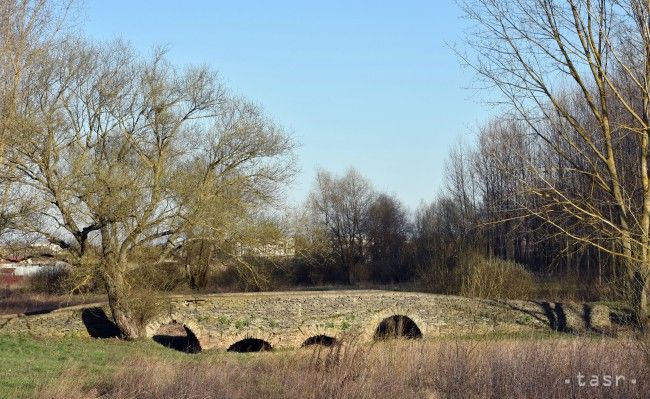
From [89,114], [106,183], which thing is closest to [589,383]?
[106,183]

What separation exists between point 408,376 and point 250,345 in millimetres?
16611

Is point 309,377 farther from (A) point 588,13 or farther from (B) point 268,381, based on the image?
(A) point 588,13

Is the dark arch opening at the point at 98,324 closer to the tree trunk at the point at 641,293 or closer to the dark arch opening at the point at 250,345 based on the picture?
the dark arch opening at the point at 250,345

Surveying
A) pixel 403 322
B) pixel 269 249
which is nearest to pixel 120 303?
pixel 269 249

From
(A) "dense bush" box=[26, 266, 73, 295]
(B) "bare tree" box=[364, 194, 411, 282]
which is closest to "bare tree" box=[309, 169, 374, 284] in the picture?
(B) "bare tree" box=[364, 194, 411, 282]

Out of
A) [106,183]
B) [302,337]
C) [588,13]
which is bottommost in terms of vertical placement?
[302,337]

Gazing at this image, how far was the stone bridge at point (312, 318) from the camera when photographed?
2308cm

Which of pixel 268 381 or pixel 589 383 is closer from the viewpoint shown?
pixel 589 383

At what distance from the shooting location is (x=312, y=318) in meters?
24.9

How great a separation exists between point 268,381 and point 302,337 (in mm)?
15708

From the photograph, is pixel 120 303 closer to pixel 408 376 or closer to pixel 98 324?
pixel 98 324

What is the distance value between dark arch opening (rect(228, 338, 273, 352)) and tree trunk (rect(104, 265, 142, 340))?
10.6 ft

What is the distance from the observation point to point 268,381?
9.12m

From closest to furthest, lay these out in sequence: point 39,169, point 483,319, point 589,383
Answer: point 589,383, point 39,169, point 483,319
